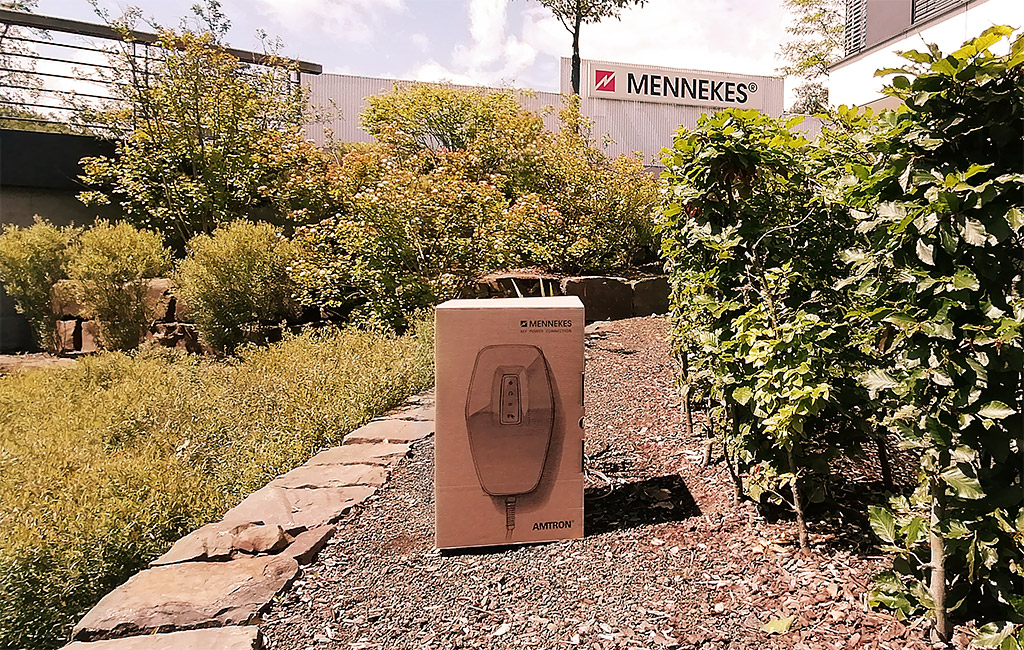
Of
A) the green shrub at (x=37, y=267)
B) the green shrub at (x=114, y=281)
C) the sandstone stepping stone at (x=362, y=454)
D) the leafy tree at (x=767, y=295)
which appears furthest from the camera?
the green shrub at (x=37, y=267)

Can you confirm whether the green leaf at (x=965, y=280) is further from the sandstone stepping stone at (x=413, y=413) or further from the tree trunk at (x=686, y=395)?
the sandstone stepping stone at (x=413, y=413)

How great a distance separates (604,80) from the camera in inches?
809

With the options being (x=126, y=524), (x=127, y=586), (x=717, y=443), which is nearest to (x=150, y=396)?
(x=126, y=524)

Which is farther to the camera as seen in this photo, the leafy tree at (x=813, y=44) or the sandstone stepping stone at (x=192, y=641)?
the leafy tree at (x=813, y=44)

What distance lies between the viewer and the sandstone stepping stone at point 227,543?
8.10ft

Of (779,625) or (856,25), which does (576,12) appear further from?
(779,625)

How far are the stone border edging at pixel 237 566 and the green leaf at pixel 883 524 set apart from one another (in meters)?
1.88

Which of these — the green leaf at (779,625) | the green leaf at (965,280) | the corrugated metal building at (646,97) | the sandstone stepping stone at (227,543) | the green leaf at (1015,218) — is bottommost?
the green leaf at (779,625)

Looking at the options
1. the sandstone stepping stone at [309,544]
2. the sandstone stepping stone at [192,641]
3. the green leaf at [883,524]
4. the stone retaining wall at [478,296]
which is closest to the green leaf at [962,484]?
the green leaf at [883,524]

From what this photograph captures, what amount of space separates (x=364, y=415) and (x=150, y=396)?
208 centimetres

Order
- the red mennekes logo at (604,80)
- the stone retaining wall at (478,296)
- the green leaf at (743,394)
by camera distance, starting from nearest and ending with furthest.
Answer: the green leaf at (743,394)
the stone retaining wall at (478,296)
the red mennekes logo at (604,80)

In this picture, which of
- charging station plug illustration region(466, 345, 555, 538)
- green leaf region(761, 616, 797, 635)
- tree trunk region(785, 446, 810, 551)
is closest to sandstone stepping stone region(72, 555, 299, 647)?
charging station plug illustration region(466, 345, 555, 538)

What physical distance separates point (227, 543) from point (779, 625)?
6.51 ft

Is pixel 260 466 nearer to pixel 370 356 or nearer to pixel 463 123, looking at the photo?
pixel 370 356
